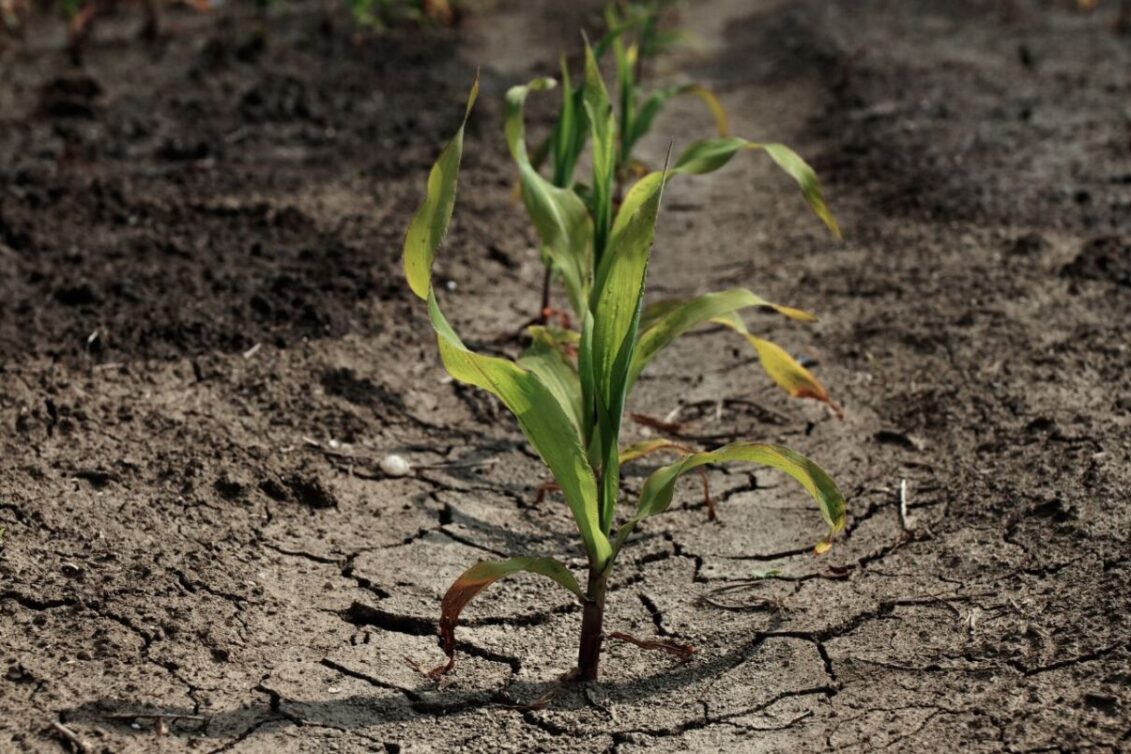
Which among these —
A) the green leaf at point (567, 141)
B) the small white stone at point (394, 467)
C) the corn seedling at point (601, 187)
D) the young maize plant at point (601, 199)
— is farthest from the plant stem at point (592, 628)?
the green leaf at point (567, 141)

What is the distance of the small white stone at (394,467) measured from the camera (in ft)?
9.83

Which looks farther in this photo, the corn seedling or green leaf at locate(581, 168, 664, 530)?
the corn seedling

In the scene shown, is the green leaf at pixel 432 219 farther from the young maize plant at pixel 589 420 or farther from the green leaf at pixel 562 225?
the green leaf at pixel 562 225

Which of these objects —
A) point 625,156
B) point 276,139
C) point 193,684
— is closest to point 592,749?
point 193,684

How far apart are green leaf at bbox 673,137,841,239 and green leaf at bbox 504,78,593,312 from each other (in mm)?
256

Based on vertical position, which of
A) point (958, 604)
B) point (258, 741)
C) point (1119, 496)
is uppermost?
Answer: point (1119, 496)

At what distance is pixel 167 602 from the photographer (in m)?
2.38

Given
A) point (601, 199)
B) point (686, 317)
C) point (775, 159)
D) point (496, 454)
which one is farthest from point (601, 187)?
point (496, 454)

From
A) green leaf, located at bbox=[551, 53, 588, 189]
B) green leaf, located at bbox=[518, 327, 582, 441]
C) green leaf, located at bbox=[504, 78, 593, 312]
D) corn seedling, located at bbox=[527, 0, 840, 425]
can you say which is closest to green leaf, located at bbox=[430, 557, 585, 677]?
green leaf, located at bbox=[518, 327, 582, 441]

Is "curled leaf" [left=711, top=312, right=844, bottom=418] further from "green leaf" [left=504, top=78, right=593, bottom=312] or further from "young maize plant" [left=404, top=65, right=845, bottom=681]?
"young maize plant" [left=404, top=65, right=845, bottom=681]

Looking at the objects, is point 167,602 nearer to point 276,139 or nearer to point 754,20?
point 276,139

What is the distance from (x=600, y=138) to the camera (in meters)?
2.96

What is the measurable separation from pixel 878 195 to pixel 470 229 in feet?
4.69

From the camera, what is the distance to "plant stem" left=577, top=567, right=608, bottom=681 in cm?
220
